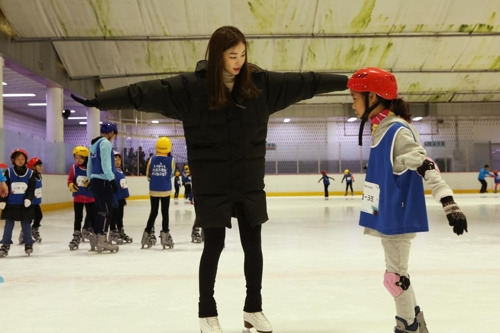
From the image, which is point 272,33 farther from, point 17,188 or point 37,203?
point 17,188

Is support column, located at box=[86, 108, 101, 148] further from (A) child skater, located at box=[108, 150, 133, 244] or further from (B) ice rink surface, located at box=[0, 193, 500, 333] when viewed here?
(B) ice rink surface, located at box=[0, 193, 500, 333]

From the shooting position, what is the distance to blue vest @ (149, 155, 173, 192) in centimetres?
603

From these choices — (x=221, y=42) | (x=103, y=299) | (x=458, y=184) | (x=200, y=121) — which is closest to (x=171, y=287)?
(x=103, y=299)

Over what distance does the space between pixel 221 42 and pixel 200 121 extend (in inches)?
13.5

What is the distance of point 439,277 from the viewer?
3.77m

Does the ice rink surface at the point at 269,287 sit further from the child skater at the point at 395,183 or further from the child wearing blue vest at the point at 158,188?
the child skater at the point at 395,183

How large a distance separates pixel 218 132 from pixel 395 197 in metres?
0.78

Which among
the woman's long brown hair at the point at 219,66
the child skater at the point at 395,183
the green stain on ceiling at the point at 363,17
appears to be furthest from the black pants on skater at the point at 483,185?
the woman's long brown hair at the point at 219,66

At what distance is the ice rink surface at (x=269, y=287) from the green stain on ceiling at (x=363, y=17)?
9601mm

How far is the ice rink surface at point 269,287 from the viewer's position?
2604 mm

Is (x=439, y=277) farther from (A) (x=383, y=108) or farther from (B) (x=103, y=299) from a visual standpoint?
(B) (x=103, y=299)

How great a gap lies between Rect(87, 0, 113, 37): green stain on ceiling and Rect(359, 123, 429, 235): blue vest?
43.1 feet

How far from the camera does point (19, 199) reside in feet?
18.4

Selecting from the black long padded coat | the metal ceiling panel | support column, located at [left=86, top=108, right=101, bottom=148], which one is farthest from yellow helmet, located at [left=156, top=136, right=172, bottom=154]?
support column, located at [left=86, top=108, right=101, bottom=148]
